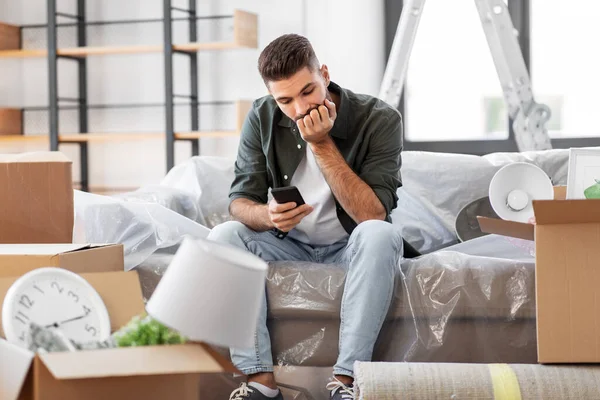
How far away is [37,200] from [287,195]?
0.51 metres

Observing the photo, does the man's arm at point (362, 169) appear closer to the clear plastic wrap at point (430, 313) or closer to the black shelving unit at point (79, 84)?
the clear plastic wrap at point (430, 313)

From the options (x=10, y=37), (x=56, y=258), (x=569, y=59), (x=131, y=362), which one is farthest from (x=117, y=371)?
(x=10, y=37)

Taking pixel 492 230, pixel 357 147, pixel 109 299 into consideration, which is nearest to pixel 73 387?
pixel 109 299

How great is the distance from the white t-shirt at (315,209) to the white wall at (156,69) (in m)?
1.91

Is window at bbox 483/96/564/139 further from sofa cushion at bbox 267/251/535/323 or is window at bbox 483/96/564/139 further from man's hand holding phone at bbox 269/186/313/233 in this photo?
man's hand holding phone at bbox 269/186/313/233

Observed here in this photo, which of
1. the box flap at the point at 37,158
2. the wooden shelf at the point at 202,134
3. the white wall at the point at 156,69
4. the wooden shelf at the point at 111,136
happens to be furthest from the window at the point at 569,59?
the box flap at the point at 37,158

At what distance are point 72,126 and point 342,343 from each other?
121 inches

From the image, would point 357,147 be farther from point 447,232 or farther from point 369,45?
point 369,45

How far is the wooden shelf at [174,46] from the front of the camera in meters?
3.86

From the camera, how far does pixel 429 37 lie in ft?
13.1

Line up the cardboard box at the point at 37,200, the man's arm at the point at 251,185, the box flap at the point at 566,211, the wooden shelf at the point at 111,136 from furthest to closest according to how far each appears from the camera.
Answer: the wooden shelf at the point at 111,136, the man's arm at the point at 251,185, the cardboard box at the point at 37,200, the box flap at the point at 566,211

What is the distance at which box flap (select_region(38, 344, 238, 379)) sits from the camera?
1.03 metres

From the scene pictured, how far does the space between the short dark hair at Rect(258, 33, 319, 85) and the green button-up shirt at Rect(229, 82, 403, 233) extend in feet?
0.52

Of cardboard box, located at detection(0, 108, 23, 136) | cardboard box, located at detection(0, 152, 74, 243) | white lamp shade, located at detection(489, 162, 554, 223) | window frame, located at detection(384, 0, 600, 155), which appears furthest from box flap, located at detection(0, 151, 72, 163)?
cardboard box, located at detection(0, 108, 23, 136)
